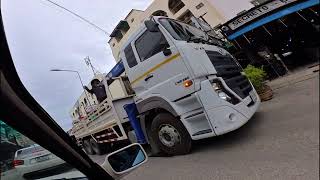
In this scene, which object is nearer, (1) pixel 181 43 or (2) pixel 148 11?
(1) pixel 181 43

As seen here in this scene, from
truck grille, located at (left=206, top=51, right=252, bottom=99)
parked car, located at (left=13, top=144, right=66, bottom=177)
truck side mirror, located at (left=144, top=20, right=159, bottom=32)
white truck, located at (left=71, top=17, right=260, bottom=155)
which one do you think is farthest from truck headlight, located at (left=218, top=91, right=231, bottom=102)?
parked car, located at (left=13, top=144, right=66, bottom=177)

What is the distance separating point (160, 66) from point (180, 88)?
1.92ft

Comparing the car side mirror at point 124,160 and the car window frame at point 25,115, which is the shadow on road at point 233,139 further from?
the car window frame at point 25,115

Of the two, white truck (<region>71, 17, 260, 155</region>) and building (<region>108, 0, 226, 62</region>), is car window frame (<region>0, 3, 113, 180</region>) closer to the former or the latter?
white truck (<region>71, 17, 260, 155</region>)

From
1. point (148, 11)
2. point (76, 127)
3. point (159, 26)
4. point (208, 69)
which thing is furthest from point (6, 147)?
point (148, 11)

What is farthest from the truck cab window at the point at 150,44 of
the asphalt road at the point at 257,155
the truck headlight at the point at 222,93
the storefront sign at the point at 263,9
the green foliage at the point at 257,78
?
the green foliage at the point at 257,78

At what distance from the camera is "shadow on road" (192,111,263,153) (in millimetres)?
4613

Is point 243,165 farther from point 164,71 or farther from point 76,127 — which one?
point 76,127

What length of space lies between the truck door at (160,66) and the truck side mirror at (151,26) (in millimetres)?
116

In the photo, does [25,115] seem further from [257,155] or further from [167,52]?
[167,52]

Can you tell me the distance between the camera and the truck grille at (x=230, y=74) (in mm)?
4676

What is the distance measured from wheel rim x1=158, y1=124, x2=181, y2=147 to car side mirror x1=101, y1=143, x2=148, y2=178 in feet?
9.19

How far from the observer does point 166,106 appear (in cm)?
489

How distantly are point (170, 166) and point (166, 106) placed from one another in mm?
1007
